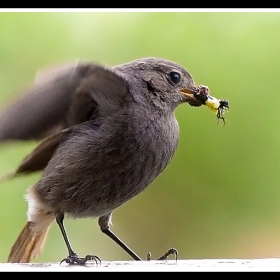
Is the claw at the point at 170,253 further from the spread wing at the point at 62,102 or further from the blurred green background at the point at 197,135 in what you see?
the spread wing at the point at 62,102

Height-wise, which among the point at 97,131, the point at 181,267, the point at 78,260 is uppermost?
the point at 97,131

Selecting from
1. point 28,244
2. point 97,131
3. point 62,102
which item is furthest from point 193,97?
point 28,244

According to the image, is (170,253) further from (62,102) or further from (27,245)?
(62,102)

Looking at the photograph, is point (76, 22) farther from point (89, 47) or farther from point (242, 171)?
point (242, 171)

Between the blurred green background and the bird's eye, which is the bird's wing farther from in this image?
the blurred green background

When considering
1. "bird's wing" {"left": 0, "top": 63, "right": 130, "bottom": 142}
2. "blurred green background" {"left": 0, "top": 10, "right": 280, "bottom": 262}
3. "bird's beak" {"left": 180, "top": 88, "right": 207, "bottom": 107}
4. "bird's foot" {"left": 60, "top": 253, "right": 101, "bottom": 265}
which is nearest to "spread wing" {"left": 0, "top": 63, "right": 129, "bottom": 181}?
"bird's wing" {"left": 0, "top": 63, "right": 130, "bottom": 142}

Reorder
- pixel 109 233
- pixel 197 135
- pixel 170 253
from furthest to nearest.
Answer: pixel 197 135 < pixel 109 233 < pixel 170 253
